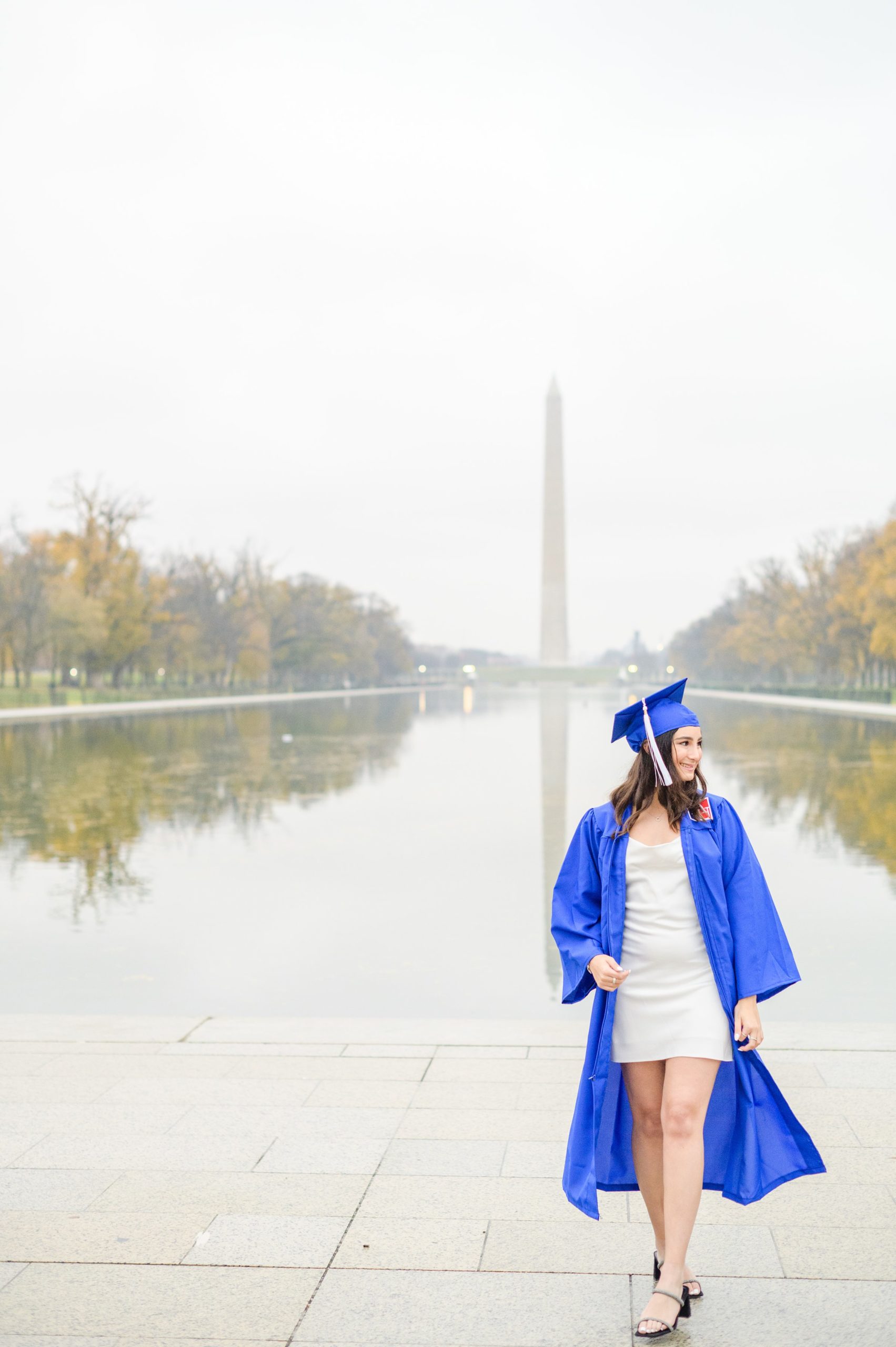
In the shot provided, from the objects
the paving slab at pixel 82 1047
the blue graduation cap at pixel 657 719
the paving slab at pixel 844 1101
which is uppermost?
the blue graduation cap at pixel 657 719

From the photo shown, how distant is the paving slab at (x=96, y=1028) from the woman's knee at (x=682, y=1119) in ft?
11.0

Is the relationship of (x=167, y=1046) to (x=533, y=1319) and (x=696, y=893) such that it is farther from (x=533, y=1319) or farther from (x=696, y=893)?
(x=696, y=893)

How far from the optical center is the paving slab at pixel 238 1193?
4004 millimetres

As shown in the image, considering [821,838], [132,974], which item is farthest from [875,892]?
[132,974]

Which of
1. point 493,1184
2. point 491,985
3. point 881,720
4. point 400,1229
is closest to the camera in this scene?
point 400,1229

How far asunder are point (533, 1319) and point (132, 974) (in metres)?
5.17

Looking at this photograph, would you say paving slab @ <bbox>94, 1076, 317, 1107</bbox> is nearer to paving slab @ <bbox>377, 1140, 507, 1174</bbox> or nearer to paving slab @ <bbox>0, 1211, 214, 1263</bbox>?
paving slab @ <bbox>377, 1140, 507, 1174</bbox>

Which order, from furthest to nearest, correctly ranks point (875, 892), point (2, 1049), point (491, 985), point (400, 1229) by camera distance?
point (875, 892) < point (491, 985) < point (2, 1049) < point (400, 1229)

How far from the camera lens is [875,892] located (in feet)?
34.1

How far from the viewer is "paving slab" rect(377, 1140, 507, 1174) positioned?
14.2ft

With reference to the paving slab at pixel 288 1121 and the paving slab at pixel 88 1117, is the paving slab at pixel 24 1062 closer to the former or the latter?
the paving slab at pixel 88 1117

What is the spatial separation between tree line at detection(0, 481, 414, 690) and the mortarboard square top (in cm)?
5177

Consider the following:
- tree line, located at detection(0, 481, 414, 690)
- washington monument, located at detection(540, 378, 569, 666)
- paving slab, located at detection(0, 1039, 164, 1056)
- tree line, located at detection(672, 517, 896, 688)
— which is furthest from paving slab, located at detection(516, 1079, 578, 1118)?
washington monument, located at detection(540, 378, 569, 666)

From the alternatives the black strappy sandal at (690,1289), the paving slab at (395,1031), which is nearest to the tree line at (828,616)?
the paving slab at (395,1031)
